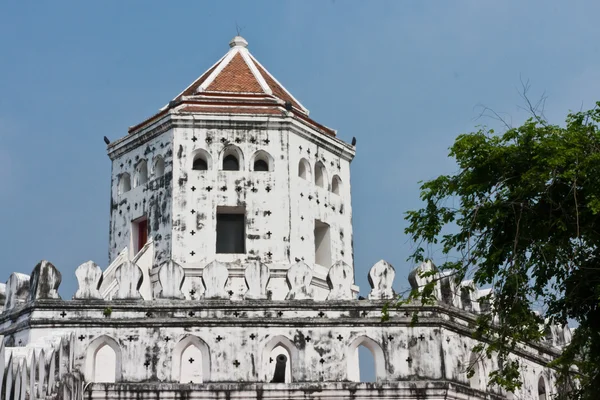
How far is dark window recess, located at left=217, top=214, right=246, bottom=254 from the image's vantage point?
20.4m

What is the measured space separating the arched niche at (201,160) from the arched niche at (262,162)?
2.79 feet

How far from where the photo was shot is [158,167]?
831 inches

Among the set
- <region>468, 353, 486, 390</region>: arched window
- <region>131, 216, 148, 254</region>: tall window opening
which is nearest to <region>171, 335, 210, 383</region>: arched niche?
<region>131, 216, 148, 254</region>: tall window opening

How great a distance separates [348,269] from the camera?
57.4 ft

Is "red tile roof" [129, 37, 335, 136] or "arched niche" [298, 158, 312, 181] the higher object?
"red tile roof" [129, 37, 335, 136]

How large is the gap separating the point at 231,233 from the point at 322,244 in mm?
1984

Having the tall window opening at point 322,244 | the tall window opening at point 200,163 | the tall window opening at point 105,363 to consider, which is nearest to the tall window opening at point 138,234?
the tall window opening at point 200,163

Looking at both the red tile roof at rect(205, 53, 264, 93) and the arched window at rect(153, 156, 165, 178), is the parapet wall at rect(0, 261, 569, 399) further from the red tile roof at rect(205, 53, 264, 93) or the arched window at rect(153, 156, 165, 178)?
the red tile roof at rect(205, 53, 264, 93)

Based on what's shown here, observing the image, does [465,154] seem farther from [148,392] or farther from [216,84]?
[216,84]

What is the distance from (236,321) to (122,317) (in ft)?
5.94

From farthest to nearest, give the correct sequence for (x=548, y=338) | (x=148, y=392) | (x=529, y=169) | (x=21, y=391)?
(x=548, y=338) → (x=148, y=392) → (x=529, y=169) → (x=21, y=391)

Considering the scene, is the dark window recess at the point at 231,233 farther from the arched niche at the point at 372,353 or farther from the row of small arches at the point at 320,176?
the arched niche at the point at 372,353

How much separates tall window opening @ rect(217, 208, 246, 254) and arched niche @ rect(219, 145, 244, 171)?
90 cm

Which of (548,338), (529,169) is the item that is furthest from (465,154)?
(548,338)
